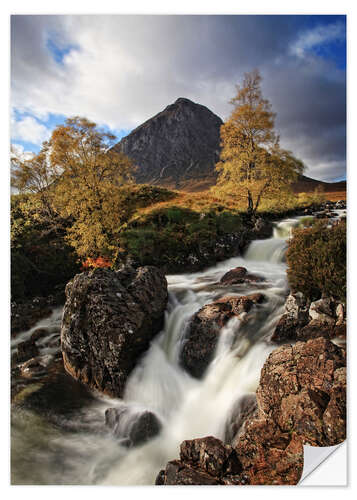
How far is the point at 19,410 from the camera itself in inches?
160

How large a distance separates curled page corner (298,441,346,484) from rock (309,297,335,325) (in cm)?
161

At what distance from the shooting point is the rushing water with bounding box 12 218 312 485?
135 inches

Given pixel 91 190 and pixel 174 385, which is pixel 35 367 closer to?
pixel 174 385

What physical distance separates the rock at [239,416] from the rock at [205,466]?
0.38 m

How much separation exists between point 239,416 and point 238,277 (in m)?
3.86

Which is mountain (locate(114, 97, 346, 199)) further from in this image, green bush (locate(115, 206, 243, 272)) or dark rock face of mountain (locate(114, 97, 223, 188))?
green bush (locate(115, 206, 243, 272))

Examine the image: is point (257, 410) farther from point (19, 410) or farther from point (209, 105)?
point (209, 105)

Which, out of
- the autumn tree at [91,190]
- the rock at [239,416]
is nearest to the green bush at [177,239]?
the autumn tree at [91,190]

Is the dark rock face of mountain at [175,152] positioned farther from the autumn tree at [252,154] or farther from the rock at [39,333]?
the rock at [39,333]

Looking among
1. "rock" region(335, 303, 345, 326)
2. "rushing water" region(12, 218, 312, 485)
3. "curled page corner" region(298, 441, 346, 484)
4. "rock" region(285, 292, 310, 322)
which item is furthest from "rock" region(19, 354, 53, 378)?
"rock" region(335, 303, 345, 326)

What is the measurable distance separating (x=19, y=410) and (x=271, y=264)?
6.87 meters

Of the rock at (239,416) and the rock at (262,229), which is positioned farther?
the rock at (262,229)

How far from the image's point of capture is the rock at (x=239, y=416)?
11.0ft

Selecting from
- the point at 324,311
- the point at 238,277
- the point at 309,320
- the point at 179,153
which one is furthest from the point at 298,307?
the point at 179,153
